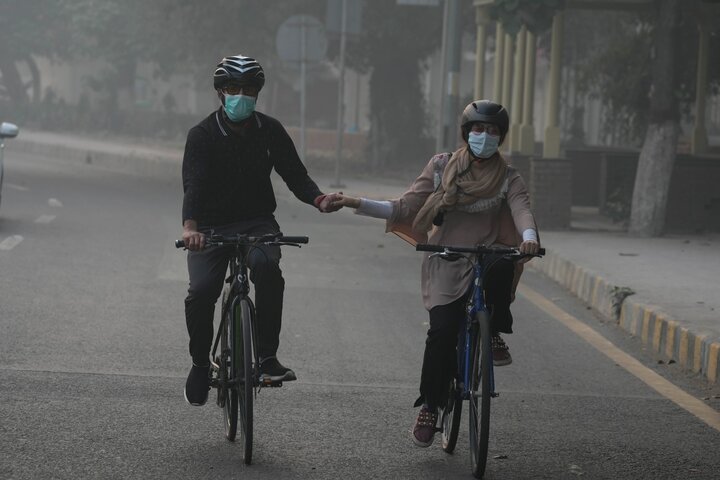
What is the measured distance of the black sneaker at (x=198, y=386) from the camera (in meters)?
6.61

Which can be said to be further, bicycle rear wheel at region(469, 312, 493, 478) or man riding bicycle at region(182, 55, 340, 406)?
man riding bicycle at region(182, 55, 340, 406)

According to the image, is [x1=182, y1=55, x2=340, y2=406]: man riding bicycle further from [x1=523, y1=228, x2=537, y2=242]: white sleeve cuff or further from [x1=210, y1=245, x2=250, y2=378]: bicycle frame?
[x1=523, y1=228, x2=537, y2=242]: white sleeve cuff

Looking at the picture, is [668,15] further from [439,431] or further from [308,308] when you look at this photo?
[439,431]

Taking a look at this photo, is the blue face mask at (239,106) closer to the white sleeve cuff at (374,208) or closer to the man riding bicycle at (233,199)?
the man riding bicycle at (233,199)

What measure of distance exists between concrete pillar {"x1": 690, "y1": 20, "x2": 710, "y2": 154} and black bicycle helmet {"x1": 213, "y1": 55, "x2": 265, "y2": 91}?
14.4 metres

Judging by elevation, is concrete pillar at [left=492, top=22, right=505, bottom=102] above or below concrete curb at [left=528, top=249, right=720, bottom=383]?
above

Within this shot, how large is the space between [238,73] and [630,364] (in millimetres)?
4010

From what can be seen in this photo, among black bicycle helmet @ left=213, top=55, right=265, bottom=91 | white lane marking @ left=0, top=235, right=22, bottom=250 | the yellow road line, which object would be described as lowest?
white lane marking @ left=0, top=235, right=22, bottom=250

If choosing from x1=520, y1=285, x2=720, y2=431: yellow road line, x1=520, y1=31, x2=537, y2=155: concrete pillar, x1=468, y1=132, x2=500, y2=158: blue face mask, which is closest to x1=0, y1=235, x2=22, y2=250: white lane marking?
x1=520, y1=285, x2=720, y2=431: yellow road line

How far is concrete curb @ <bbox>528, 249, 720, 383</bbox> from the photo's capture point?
908 centimetres

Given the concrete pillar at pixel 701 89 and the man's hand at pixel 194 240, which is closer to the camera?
the man's hand at pixel 194 240

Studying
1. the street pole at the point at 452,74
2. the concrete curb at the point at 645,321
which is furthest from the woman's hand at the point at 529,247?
the street pole at the point at 452,74

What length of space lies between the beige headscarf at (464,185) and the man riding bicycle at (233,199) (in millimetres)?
415

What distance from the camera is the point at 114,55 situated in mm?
50969
